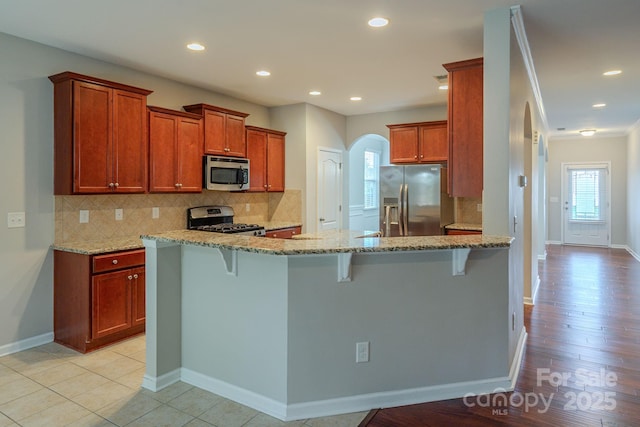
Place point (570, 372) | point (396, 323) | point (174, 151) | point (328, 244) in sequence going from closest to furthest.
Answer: point (328, 244) → point (396, 323) → point (570, 372) → point (174, 151)

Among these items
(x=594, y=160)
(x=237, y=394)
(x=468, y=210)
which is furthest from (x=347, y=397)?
(x=594, y=160)

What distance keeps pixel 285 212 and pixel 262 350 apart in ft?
13.0

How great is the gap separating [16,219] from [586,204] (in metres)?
11.0

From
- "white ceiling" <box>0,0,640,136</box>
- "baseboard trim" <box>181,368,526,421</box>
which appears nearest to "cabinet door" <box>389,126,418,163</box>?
"white ceiling" <box>0,0,640,136</box>

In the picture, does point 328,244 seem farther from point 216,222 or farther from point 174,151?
point 216,222

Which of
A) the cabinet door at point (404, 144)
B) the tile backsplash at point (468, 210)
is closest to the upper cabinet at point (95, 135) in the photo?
the cabinet door at point (404, 144)

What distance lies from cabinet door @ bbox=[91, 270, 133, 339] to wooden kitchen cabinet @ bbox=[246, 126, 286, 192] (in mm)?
2415

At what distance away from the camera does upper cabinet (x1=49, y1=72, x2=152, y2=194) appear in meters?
3.63

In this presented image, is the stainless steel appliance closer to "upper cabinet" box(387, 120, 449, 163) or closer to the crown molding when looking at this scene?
"upper cabinet" box(387, 120, 449, 163)

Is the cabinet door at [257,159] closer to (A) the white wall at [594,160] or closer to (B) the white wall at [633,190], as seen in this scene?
(B) the white wall at [633,190]

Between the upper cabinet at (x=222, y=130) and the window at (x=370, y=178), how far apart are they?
4328mm

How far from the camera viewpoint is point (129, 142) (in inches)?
161

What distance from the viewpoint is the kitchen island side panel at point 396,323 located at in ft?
8.00

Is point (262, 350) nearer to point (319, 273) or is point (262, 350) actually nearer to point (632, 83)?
point (319, 273)
